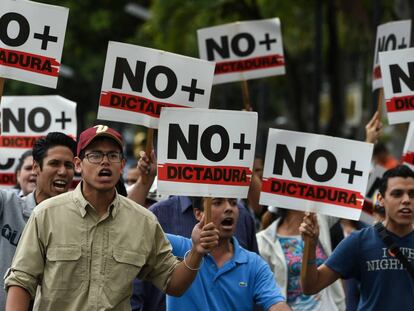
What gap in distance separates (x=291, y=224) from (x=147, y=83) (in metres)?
1.92

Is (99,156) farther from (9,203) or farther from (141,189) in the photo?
(141,189)

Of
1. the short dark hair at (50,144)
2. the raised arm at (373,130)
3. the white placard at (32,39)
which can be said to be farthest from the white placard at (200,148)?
the raised arm at (373,130)

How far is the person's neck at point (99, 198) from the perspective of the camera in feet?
21.8

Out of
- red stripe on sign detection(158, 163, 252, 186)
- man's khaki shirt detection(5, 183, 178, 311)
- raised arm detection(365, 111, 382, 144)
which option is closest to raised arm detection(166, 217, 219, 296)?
man's khaki shirt detection(5, 183, 178, 311)

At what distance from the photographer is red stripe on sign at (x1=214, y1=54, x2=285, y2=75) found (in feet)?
39.4

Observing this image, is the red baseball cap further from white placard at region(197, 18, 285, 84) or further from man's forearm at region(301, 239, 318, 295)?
white placard at region(197, 18, 285, 84)

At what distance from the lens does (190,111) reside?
723 cm

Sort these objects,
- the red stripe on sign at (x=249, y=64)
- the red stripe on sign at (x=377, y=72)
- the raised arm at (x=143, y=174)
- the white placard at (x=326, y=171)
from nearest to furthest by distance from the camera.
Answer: the white placard at (x=326, y=171), the raised arm at (x=143, y=174), the red stripe on sign at (x=377, y=72), the red stripe on sign at (x=249, y=64)

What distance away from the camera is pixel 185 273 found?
6.75 metres

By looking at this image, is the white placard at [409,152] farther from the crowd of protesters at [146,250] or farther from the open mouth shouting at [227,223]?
the open mouth shouting at [227,223]

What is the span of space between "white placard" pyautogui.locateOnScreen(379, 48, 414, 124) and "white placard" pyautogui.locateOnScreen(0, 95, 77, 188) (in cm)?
313

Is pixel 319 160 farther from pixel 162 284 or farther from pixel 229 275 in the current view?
pixel 162 284

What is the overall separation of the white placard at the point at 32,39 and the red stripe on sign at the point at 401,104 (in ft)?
8.13

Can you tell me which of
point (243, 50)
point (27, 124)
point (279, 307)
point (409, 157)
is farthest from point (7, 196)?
point (243, 50)
